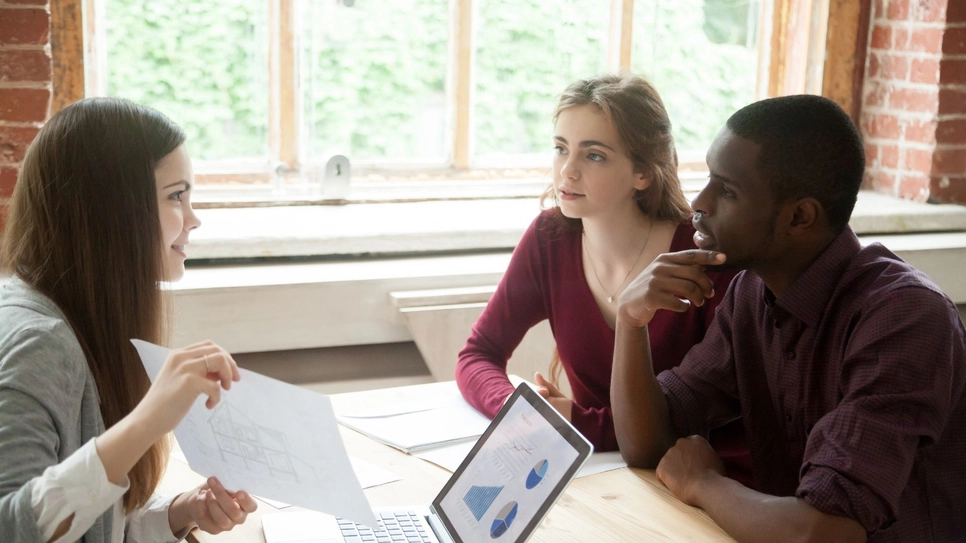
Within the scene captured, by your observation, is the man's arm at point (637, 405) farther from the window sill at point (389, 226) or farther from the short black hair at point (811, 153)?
the window sill at point (389, 226)

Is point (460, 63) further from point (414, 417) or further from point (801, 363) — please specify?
point (801, 363)

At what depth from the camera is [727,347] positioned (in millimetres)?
1571

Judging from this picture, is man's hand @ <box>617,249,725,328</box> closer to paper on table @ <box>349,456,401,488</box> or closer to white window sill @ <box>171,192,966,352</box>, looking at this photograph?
paper on table @ <box>349,456,401,488</box>

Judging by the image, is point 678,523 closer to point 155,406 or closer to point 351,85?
point 155,406

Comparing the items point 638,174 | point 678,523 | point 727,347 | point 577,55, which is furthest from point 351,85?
point 678,523

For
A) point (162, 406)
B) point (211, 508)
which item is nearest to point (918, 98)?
point (211, 508)

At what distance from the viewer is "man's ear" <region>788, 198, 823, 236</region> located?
4.41 ft

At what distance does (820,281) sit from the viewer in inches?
53.6

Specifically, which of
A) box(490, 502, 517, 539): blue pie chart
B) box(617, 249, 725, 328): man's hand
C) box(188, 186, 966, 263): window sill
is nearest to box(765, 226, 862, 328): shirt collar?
box(617, 249, 725, 328): man's hand

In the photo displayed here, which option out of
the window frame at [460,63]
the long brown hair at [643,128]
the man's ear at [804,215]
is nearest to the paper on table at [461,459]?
the man's ear at [804,215]

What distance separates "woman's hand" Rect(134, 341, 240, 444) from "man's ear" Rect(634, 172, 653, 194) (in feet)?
3.68

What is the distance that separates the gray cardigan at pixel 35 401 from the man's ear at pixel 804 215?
943mm

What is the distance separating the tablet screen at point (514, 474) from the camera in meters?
1.09

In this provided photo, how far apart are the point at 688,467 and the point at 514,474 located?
360mm
